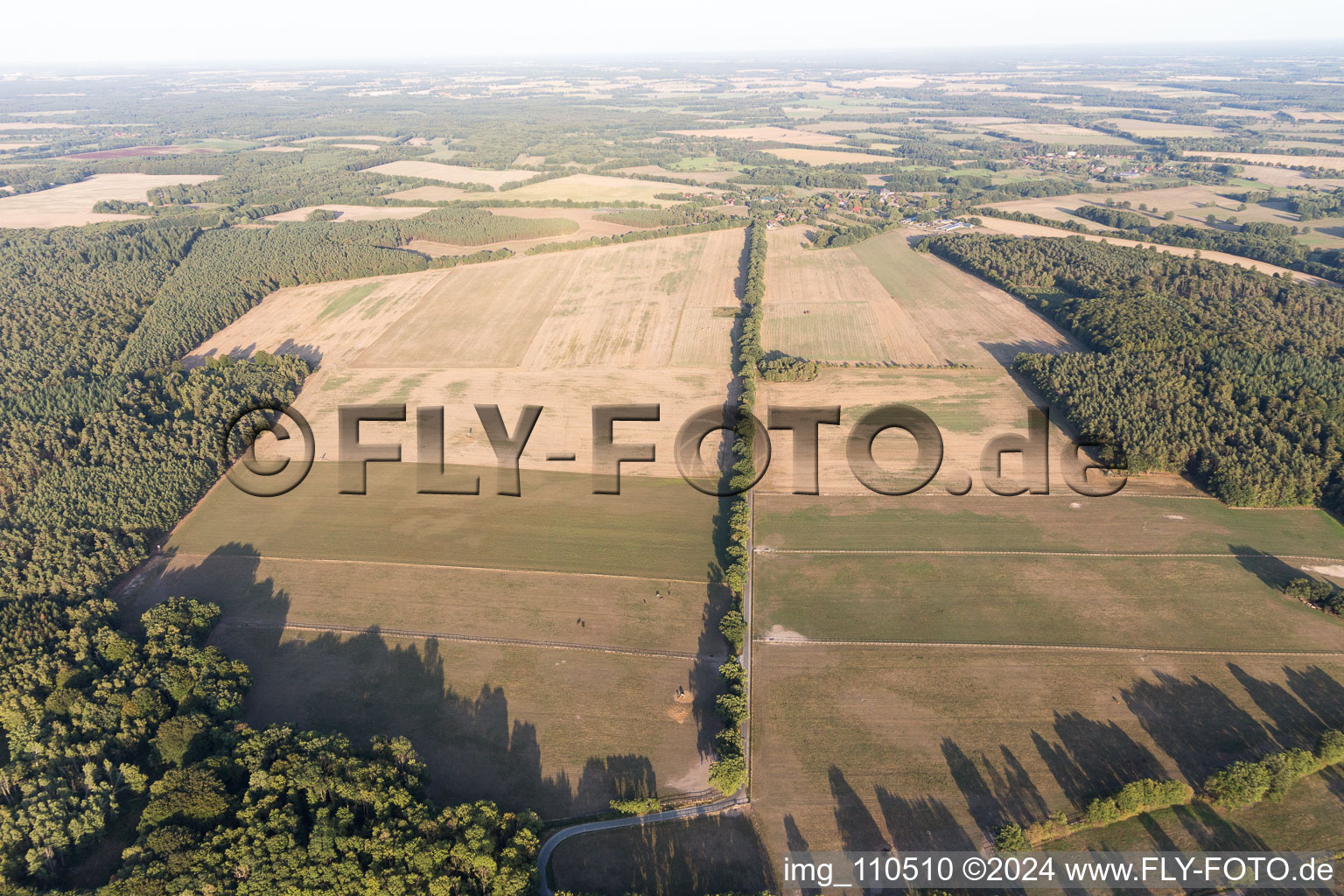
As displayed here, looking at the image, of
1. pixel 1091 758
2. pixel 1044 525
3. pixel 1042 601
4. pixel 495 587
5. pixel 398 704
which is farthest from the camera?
pixel 1044 525

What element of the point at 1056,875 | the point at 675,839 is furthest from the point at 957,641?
the point at 675,839

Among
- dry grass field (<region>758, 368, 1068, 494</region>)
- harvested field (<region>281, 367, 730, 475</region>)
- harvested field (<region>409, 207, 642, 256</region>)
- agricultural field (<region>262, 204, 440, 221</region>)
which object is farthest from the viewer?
agricultural field (<region>262, 204, 440, 221</region>)

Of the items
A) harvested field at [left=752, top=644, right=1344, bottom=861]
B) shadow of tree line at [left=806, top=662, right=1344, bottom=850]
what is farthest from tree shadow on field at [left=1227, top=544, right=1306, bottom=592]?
shadow of tree line at [left=806, top=662, right=1344, bottom=850]

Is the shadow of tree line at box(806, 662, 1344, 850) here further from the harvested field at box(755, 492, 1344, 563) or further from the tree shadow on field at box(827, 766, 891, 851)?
the harvested field at box(755, 492, 1344, 563)

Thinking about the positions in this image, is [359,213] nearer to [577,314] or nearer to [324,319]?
[324,319]

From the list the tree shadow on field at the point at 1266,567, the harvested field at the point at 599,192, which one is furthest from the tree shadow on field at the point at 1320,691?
the harvested field at the point at 599,192

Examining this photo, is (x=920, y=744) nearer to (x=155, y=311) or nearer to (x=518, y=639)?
(x=518, y=639)

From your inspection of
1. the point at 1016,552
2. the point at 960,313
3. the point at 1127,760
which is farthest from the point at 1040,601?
the point at 960,313

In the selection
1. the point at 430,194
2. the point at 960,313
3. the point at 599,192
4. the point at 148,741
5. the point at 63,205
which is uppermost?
the point at 599,192
